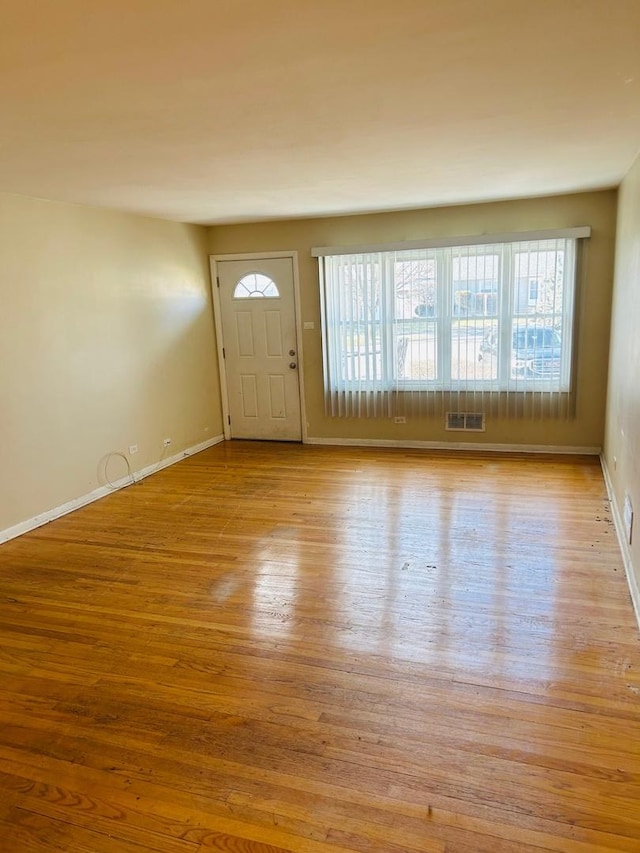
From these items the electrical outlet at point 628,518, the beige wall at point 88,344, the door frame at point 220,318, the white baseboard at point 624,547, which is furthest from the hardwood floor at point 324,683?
the door frame at point 220,318

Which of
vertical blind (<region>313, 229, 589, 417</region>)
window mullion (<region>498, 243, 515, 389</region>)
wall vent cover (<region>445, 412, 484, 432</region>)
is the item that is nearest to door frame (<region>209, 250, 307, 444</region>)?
vertical blind (<region>313, 229, 589, 417</region>)

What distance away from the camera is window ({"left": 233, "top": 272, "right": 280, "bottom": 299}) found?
6.05 metres

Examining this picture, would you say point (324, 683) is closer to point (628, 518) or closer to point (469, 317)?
point (628, 518)

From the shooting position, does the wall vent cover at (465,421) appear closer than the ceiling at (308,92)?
No

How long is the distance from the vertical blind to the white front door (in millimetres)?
460

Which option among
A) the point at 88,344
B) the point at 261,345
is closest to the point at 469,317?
the point at 261,345

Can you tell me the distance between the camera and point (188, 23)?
5.23 feet

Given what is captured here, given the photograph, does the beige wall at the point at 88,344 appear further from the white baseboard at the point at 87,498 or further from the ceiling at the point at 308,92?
the ceiling at the point at 308,92

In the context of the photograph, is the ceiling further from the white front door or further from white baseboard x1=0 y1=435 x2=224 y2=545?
white baseboard x1=0 y1=435 x2=224 y2=545

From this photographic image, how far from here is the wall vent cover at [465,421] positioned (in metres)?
5.56

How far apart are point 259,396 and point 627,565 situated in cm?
426

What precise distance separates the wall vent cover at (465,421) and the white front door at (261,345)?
1.69m

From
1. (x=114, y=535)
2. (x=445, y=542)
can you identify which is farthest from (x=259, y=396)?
(x=445, y=542)

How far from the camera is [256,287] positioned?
6.12 metres
